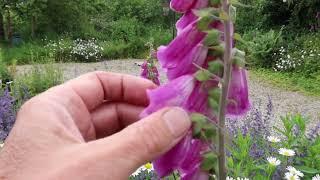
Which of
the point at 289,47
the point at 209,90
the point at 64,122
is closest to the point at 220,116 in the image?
the point at 209,90

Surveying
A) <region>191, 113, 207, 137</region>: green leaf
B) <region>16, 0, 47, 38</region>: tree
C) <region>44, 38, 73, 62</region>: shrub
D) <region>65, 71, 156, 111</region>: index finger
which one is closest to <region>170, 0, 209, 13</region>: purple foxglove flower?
<region>191, 113, 207, 137</region>: green leaf

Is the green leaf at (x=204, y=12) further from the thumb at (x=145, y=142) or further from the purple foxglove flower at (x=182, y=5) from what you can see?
the thumb at (x=145, y=142)

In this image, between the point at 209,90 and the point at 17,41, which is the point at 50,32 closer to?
the point at 17,41

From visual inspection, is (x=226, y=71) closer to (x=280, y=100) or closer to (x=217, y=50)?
(x=217, y=50)

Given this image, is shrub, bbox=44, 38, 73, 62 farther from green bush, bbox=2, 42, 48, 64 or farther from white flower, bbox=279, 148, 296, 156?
white flower, bbox=279, 148, 296, 156

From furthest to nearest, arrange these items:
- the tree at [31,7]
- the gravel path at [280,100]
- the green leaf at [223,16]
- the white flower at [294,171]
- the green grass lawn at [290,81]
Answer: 1. the tree at [31,7]
2. the green grass lawn at [290,81]
3. the gravel path at [280,100]
4. the white flower at [294,171]
5. the green leaf at [223,16]

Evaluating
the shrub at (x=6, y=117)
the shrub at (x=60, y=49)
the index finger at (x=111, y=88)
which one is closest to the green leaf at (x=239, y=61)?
the index finger at (x=111, y=88)
